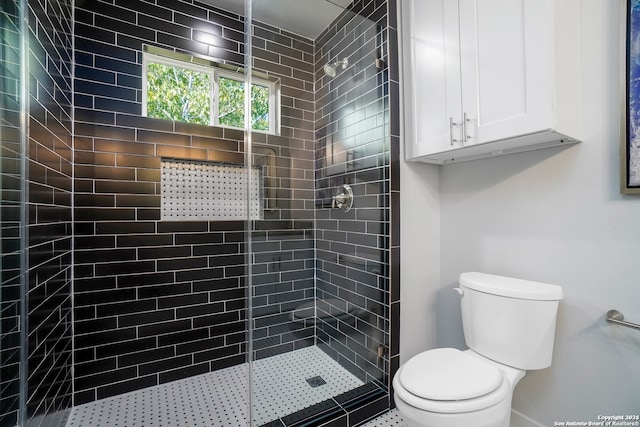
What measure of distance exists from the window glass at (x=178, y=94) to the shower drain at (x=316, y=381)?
190cm

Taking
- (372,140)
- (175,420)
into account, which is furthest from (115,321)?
(372,140)

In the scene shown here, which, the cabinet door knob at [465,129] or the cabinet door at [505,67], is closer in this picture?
the cabinet door at [505,67]

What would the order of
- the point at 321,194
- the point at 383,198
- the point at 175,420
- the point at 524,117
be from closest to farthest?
the point at 524,117, the point at 175,420, the point at 383,198, the point at 321,194

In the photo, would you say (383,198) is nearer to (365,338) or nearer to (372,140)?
(372,140)

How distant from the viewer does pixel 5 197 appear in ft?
3.09

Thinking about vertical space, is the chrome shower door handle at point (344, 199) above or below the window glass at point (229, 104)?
below

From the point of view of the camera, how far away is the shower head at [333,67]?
1937mm

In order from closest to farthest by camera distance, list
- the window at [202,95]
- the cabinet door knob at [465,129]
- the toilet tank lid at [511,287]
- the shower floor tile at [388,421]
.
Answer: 1. the toilet tank lid at [511,287]
2. the cabinet door knob at [465,129]
3. the shower floor tile at [388,421]
4. the window at [202,95]

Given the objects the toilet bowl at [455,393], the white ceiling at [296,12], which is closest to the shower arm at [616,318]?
the toilet bowl at [455,393]

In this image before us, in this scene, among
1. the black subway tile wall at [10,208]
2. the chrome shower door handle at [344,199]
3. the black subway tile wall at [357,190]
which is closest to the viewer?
the black subway tile wall at [10,208]

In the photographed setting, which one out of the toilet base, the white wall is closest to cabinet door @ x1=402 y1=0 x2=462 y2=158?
the white wall

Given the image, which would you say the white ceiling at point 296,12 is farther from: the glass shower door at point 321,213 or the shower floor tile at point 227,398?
the shower floor tile at point 227,398

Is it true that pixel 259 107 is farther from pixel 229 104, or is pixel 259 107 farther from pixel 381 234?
pixel 381 234

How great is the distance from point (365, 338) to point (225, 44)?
2.29 metres
